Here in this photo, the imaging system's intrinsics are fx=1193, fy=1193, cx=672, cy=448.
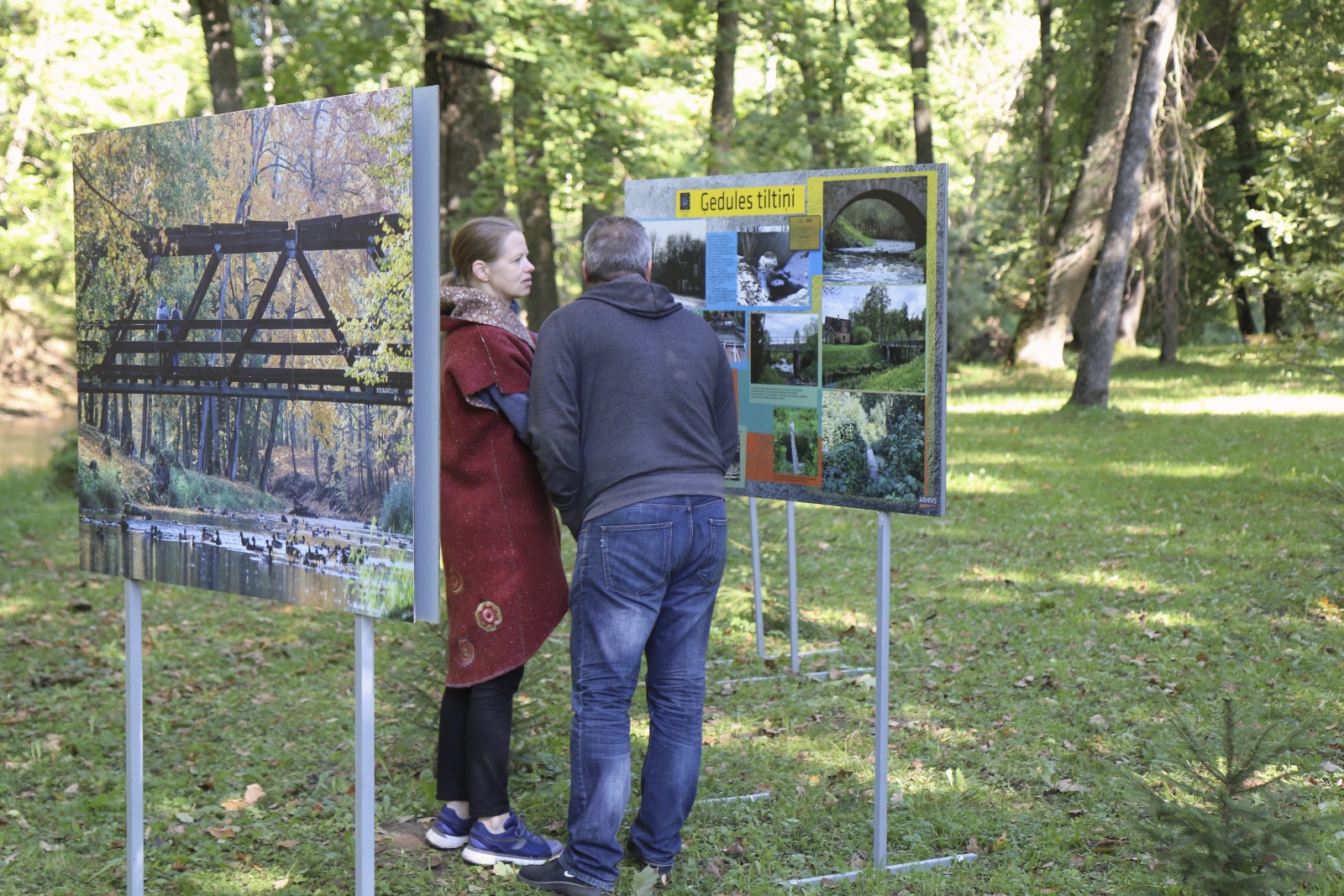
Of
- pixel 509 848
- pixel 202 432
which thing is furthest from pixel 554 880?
pixel 202 432

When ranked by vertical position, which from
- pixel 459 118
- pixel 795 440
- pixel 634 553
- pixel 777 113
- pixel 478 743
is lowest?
pixel 478 743

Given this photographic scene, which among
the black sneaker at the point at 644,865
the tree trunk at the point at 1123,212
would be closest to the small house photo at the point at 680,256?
the black sneaker at the point at 644,865

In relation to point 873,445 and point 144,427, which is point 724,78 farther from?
point 144,427

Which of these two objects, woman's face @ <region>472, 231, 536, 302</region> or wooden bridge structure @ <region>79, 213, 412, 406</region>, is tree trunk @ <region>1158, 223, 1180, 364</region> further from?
wooden bridge structure @ <region>79, 213, 412, 406</region>

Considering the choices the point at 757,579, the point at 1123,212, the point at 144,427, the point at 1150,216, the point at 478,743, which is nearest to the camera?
the point at 144,427

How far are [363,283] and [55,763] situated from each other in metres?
3.50

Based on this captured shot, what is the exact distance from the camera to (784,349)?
15.5ft

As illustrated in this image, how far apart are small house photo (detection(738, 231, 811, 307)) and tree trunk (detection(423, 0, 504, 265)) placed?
28.0ft

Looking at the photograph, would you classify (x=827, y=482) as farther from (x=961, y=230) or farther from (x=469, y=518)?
(x=961, y=230)

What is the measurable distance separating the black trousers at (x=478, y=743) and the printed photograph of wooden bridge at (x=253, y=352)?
0.95 metres

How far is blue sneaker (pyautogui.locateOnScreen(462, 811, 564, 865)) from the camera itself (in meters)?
4.16

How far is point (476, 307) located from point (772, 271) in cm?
140

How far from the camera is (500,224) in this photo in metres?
3.90

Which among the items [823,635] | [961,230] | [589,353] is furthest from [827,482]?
[961,230]
